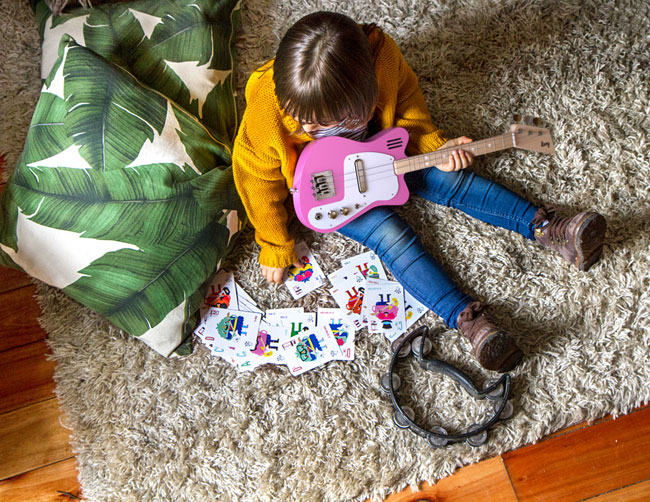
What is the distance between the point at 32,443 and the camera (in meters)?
1.25

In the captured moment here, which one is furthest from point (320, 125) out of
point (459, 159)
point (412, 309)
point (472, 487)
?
point (472, 487)

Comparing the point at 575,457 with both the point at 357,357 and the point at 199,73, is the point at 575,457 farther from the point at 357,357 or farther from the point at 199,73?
the point at 199,73

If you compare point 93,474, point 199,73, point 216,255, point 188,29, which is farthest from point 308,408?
point 188,29

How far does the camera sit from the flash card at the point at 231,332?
1263mm

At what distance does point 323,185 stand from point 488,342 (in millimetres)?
521

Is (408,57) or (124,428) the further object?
(408,57)

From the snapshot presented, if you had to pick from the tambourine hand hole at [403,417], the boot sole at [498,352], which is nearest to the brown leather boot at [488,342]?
the boot sole at [498,352]

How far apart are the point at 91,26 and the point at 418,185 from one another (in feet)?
3.11

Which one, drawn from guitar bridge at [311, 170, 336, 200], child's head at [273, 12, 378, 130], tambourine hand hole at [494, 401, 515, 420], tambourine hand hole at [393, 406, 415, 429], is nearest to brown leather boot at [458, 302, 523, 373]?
tambourine hand hole at [494, 401, 515, 420]

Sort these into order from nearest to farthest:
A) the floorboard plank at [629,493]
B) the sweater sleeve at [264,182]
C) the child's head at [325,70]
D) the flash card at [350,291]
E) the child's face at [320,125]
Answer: the child's head at [325,70] → the child's face at [320,125] → the sweater sleeve at [264,182] → the floorboard plank at [629,493] → the flash card at [350,291]

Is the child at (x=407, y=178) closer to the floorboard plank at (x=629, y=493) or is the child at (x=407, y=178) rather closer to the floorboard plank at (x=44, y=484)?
the floorboard plank at (x=629, y=493)

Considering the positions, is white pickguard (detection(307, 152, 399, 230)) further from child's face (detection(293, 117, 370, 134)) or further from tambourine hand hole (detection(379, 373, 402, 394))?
tambourine hand hole (detection(379, 373, 402, 394))

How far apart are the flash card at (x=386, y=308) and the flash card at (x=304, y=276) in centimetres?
14

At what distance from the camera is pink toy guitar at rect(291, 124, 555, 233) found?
109 centimetres
